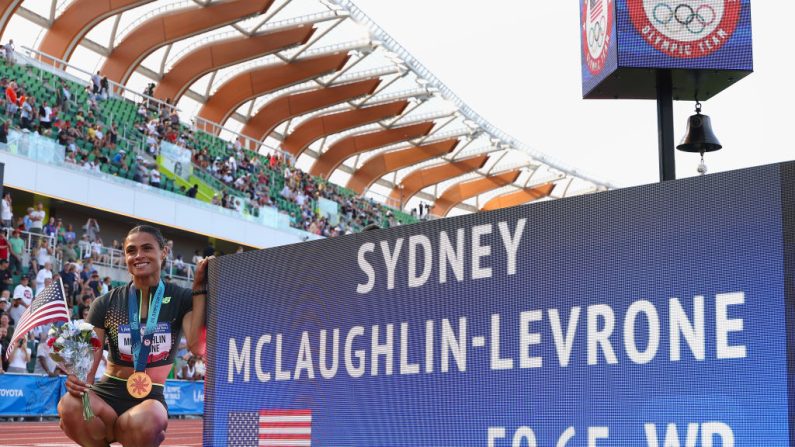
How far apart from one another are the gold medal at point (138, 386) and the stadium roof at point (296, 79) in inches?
1049

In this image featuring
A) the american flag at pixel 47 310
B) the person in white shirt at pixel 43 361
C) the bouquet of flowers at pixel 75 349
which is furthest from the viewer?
the person in white shirt at pixel 43 361

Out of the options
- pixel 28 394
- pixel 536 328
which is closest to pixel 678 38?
pixel 536 328

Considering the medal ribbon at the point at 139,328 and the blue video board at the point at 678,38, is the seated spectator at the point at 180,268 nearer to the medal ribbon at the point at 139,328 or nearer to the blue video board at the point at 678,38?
the blue video board at the point at 678,38

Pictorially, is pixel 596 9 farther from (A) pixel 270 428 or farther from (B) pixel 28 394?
(B) pixel 28 394

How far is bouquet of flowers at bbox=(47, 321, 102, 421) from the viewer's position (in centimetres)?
509

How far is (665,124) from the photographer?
25.4ft

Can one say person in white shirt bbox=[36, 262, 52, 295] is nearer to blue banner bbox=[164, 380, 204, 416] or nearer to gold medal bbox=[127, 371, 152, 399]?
blue banner bbox=[164, 380, 204, 416]

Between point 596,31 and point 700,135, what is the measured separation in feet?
3.98

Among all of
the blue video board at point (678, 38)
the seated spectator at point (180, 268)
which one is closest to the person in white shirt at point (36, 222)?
the seated spectator at point (180, 268)

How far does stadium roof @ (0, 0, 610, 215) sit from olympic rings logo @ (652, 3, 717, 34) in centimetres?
2557

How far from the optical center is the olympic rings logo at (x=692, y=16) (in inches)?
295

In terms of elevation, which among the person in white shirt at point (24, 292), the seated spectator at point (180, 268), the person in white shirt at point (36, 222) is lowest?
the person in white shirt at point (24, 292)

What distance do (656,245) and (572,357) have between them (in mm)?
621

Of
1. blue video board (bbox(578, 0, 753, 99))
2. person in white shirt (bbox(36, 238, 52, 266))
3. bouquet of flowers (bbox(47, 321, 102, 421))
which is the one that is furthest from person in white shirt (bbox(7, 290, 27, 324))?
bouquet of flowers (bbox(47, 321, 102, 421))
